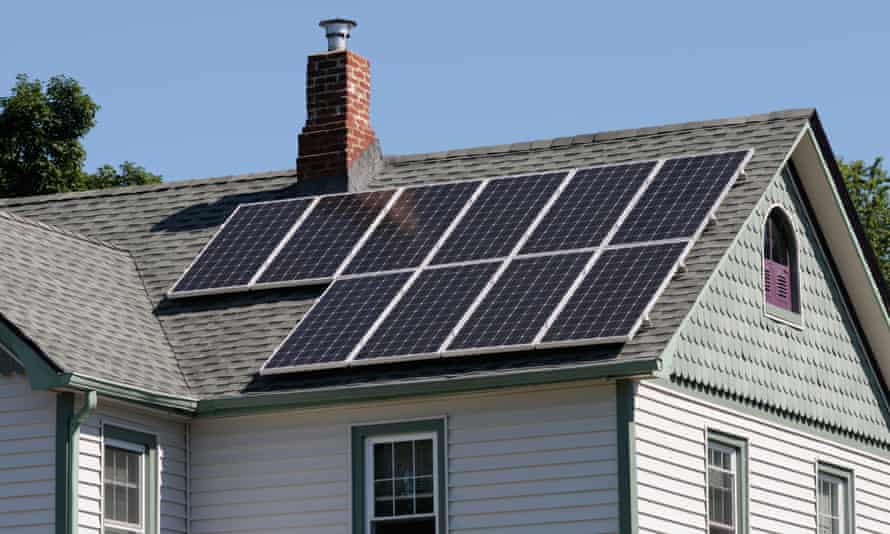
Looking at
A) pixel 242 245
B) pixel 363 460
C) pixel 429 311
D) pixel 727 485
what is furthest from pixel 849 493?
pixel 242 245

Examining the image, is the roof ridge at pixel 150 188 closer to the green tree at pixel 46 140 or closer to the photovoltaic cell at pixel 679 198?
the photovoltaic cell at pixel 679 198

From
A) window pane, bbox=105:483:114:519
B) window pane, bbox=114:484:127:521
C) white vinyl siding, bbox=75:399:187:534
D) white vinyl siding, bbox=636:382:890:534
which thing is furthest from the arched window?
window pane, bbox=105:483:114:519

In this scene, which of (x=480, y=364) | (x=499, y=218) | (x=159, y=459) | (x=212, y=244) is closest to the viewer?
(x=480, y=364)

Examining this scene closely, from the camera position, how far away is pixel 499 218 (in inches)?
1013

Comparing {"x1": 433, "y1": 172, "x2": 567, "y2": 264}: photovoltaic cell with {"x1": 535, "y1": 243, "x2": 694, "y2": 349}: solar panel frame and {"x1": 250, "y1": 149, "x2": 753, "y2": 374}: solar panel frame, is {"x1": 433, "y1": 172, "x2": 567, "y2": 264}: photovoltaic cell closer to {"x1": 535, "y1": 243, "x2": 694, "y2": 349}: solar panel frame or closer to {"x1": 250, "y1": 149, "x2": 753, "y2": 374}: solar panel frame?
{"x1": 250, "y1": 149, "x2": 753, "y2": 374}: solar panel frame

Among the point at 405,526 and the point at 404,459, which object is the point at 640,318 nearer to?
the point at 404,459

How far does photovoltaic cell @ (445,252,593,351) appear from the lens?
2323 centimetres

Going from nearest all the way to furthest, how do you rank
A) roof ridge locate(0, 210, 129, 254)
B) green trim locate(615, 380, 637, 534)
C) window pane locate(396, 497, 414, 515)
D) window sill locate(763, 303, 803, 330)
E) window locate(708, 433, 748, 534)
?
1. green trim locate(615, 380, 637, 534)
2. window pane locate(396, 497, 414, 515)
3. window locate(708, 433, 748, 534)
4. window sill locate(763, 303, 803, 330)
5. roof ridge locate(0, 210, 129, 254)

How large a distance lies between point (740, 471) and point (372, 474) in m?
4.27

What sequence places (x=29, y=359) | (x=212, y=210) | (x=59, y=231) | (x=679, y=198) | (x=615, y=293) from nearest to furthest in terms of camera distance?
(x=29, y=359) → (x=615, y=293) → (x=679, y=198) → (x=59, y=231) → (x=212, y=210)

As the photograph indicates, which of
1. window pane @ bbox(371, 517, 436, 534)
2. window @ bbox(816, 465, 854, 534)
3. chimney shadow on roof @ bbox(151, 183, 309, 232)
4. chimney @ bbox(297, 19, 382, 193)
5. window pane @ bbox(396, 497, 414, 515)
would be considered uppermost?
chimney @ bbox(297, 19, 382, 193)

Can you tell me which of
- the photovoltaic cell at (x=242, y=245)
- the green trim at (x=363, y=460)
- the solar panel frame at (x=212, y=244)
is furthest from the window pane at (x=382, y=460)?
the photovoltaic cell at (x=242, y=245)

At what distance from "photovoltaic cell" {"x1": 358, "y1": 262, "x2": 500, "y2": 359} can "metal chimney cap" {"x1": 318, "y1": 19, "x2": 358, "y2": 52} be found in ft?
19.0

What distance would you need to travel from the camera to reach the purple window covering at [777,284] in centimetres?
2617
